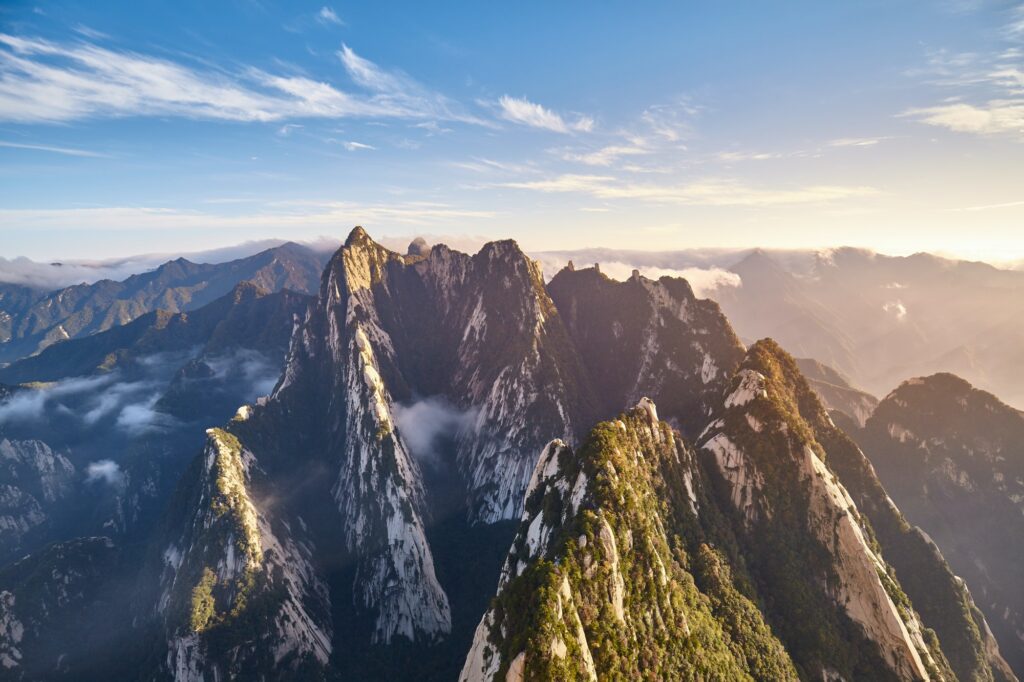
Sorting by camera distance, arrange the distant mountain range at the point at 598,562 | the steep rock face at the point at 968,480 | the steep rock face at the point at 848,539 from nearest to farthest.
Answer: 1. the distant mountain range at the point at 598,562
2. the steep rock face at the point at 848,539
3. the steep rock face at the point at 968,480

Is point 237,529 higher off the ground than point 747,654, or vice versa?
point 747,654

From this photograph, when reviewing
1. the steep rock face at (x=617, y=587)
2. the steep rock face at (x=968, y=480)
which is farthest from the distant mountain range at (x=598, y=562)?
the steep rock face at (x=968, y=480)

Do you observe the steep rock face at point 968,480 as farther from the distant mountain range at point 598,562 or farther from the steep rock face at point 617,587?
the steep rock face at point 617,587

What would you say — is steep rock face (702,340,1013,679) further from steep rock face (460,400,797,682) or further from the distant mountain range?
steep rock face (460,400,797,682)

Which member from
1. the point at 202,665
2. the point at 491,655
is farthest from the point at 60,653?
the point at 491,655

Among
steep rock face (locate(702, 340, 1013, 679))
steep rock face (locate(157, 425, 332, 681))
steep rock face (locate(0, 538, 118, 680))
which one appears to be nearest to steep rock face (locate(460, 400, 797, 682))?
steep rock face (locate(702, 340, 1013, 679))

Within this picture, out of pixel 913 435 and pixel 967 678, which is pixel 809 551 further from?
pixel 913 435

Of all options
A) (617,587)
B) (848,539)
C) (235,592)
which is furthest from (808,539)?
(235,592)

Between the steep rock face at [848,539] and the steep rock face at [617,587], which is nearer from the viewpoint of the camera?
the steep rock face at [617,587]
